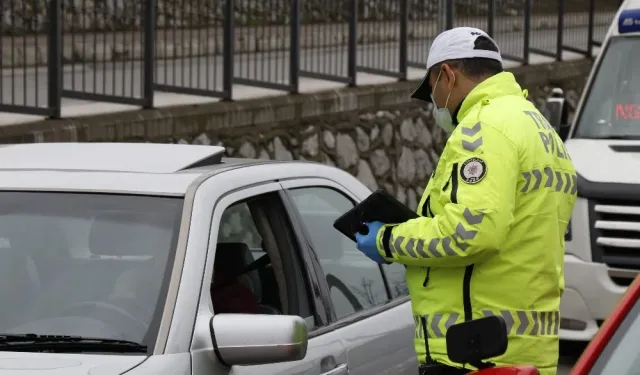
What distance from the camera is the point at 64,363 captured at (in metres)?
3.67

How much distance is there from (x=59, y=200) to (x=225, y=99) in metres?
6.32

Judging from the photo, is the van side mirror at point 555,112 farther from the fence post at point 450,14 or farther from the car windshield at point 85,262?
the car windshield at point 85,262

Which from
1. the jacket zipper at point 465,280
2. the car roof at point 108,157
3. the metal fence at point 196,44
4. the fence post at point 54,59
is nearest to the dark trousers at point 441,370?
the jacket zipper at point 465,280

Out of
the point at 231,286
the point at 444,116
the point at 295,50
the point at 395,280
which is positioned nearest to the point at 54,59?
the point at 295,50

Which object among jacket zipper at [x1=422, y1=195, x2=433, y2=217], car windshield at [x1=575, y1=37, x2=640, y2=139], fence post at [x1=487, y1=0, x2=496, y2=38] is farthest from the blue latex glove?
fence post at [x1=487, y1=0, x2=496, y2=38]

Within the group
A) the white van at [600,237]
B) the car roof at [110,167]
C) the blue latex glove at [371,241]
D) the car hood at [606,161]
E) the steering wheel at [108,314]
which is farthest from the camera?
the car hood at [606,161]

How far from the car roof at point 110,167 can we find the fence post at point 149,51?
4.77 meters

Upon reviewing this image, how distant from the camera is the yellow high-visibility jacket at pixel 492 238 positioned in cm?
410

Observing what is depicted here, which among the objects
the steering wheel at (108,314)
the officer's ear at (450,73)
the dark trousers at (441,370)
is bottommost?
the dark trousers at (441,370)

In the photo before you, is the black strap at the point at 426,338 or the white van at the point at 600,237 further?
the white van at the point at 600,237

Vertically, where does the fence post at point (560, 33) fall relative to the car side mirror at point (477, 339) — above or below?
above

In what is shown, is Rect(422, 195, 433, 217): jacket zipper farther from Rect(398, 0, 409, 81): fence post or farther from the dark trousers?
Rect(398, 0, 409, 81): fence post

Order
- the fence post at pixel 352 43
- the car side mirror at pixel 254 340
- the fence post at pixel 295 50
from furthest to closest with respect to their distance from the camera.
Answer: the fence post at pixel 352 43, the fence post at pixel 295 50, the car side mirror at pixel 254 340

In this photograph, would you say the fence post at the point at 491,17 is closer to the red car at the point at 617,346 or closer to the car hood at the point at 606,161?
the car hood at the point at 606,161
